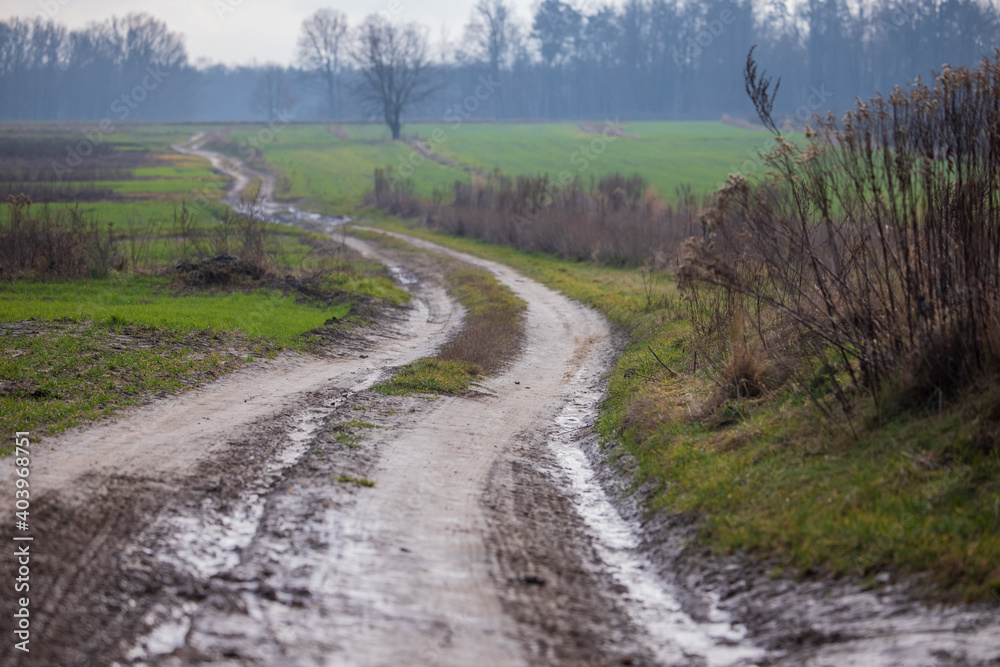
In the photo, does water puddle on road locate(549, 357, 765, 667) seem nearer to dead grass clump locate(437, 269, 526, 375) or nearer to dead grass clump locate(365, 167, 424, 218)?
dead grass clump locate(437, 269, 526, 375)

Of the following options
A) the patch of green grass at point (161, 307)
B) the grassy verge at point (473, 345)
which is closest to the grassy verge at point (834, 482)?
the grassy verge at point (473, 345)

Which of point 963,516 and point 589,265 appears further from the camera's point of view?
point 589,265

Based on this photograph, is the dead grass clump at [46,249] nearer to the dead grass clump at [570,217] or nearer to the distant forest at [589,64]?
the dead grass clump at [570,217]

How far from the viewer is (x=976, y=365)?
19.6ft

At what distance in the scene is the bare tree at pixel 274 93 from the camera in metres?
124

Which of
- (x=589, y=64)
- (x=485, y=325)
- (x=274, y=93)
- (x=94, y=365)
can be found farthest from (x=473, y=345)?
(x=274, y=93)

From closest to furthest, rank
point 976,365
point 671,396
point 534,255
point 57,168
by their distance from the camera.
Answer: point 976,365
point 671,396
point 534,255
point 57,168

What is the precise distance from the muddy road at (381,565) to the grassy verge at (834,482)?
28cm

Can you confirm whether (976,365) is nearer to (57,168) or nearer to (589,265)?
(589,265)

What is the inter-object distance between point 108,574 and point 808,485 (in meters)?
5.12

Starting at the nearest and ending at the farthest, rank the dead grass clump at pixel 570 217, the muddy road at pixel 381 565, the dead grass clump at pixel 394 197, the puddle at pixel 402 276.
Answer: the muddy road at pixel 381 565, the puddle at pixel 402 276, the dead grass clump at pixel 570 217, the dead grass clump at pixel 394 197

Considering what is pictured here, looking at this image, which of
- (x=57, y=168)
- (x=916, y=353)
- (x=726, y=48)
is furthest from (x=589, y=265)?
(x=726, y=48)

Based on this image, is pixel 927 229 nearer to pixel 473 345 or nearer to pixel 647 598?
pixel 647 598

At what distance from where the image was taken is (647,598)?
5.47m
